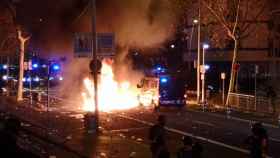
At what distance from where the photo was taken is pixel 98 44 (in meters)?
24.0

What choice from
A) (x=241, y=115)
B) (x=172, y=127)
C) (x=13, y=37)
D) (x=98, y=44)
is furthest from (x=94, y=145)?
(x=13, y=37)

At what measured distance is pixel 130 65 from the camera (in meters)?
46.0

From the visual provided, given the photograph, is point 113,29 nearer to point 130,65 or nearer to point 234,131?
point 130,65

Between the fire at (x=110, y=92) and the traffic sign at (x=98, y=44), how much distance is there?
15260 mm

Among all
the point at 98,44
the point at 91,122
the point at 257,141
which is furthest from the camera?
the point at 98,44

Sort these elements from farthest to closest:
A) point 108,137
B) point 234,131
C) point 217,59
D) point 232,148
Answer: point 217,59
point 234,131
point 108,137
point 232,148

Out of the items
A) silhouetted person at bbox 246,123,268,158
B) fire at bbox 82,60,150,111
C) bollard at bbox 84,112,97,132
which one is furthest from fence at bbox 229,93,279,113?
silhouetted person at bbox 246,123,268,158

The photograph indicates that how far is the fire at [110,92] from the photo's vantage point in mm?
40250

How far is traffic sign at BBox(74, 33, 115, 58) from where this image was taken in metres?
23.8

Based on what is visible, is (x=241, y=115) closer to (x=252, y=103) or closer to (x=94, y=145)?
(x=252, y=103)

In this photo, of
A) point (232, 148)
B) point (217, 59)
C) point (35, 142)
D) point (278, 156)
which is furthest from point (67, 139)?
point (217, 59)

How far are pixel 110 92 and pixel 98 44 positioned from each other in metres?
17.6

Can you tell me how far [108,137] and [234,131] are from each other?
6.17m

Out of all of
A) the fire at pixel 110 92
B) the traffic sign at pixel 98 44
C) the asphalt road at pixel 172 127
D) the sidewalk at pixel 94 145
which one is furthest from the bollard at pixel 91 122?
the fire at pixel 110 92
